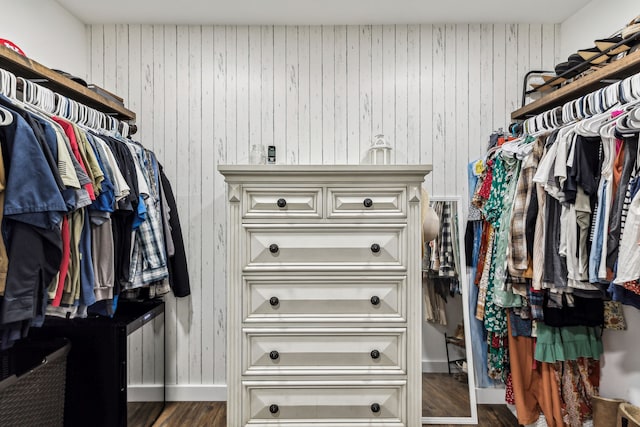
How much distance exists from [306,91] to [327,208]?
103 cm

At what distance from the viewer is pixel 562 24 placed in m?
2.47

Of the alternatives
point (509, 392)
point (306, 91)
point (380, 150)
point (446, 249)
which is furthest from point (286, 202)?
point (509, 392)

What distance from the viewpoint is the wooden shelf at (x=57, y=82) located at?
1.56m

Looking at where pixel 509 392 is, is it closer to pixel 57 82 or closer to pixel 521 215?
pixel 521 215

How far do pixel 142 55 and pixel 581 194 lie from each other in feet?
8.58

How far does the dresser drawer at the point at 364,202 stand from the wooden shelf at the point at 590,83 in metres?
1.02

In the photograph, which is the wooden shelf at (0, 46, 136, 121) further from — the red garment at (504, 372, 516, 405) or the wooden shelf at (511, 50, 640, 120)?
the red garment at (504, 372, 516, 405)

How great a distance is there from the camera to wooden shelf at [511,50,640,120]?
5.28 feet

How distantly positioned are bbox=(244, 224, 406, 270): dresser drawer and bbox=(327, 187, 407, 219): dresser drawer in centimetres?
7

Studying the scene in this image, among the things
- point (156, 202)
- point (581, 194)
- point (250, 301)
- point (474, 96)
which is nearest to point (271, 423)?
point (250, 301)

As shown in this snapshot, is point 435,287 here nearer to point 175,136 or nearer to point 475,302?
point 475,302

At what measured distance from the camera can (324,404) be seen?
1.88 m

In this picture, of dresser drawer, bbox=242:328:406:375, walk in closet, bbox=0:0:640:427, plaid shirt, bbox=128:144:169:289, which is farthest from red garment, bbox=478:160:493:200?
plaid shirt, bbox=128:144:169:289

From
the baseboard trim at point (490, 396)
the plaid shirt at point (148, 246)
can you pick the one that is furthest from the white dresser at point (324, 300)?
the baseboard trim at point (490, 396)
